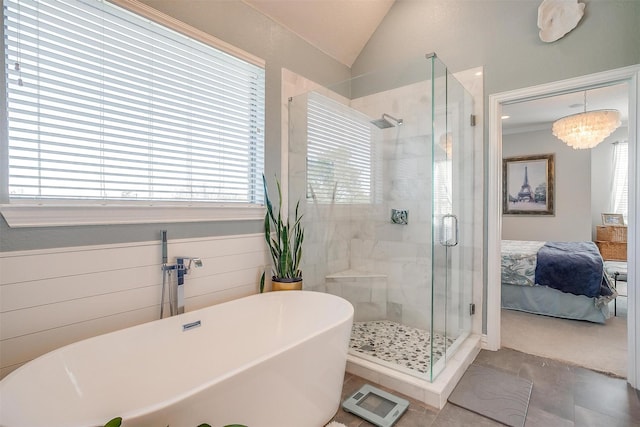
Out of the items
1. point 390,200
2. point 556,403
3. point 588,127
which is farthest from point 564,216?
point 556,403

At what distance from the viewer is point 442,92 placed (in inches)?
88.7

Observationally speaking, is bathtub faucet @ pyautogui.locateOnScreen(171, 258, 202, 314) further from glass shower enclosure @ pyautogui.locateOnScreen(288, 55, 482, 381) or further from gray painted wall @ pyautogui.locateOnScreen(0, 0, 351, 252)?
glass shower enclosure @ pyautogui.locateOnScreen(288, 55, 482, 381)

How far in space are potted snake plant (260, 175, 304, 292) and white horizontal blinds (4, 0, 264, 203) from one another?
323mm

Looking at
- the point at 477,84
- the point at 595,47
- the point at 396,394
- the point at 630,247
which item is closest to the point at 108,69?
the point at 396,394

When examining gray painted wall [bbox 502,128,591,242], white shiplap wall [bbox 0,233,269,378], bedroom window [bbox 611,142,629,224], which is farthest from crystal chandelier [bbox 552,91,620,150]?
white shiplap wall [bbox 0,233,269,378]

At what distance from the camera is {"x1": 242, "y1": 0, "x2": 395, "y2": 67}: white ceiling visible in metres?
2.53

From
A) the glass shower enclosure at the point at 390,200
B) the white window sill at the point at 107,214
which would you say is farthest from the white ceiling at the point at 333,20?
the white window sill at the point at 107,214

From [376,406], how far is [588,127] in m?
4.07

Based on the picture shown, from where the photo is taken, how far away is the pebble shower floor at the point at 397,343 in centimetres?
214

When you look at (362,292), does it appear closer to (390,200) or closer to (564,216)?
(390,200)

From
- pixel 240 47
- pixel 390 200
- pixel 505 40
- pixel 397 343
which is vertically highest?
pixel 505 40

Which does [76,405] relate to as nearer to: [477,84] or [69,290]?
[69,290]

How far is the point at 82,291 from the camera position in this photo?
1564mm

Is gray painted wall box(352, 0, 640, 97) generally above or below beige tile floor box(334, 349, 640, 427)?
above
